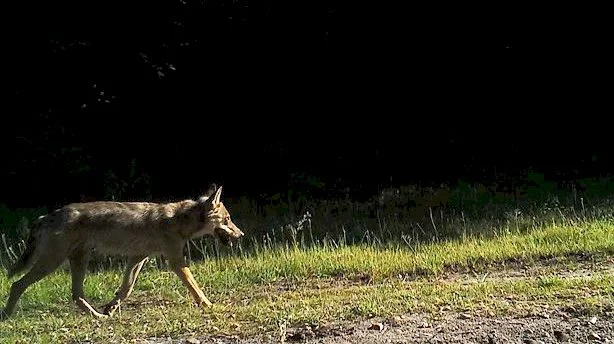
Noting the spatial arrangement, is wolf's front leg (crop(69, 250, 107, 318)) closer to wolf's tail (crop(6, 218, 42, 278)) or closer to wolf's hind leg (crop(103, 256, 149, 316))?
wolf's hind leg (crop(103, 256, 149, 316))

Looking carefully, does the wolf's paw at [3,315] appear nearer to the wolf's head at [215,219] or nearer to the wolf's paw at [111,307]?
the wolf's paw at [111,307]

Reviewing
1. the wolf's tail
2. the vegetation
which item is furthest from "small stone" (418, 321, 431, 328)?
the wolf's tail

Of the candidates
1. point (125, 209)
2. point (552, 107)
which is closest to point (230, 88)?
point (552, 107)

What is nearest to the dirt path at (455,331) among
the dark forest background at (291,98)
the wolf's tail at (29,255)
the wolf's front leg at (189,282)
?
the wolf's front leg at (189,282)

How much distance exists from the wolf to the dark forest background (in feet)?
20.0

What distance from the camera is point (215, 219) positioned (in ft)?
30.2

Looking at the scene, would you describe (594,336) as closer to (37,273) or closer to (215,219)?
(215,219)

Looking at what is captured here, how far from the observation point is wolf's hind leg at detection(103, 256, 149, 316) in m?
8.34

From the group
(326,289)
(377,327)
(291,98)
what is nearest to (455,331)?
(377,327)

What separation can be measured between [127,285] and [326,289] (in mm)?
1817

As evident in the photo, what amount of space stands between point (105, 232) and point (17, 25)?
7466 mm

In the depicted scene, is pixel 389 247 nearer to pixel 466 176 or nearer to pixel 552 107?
pixel 466 176

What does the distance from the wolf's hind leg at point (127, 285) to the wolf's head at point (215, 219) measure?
725mm

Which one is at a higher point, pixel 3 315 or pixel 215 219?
pixel 215 219
